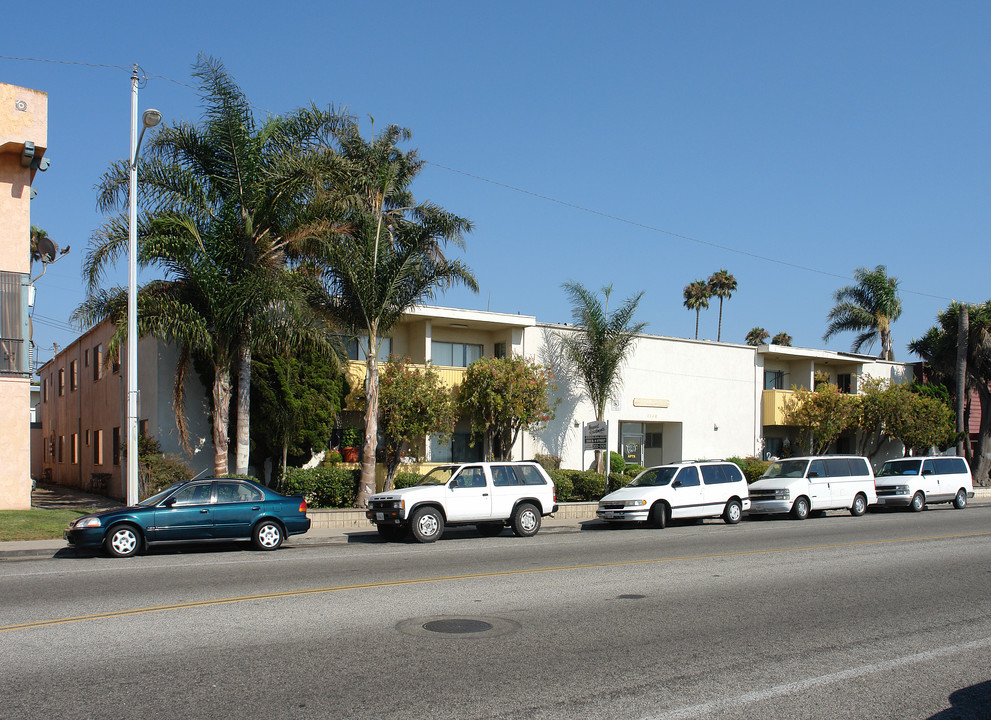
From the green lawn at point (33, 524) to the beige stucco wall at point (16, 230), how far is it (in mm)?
1384

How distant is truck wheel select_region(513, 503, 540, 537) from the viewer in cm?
1855

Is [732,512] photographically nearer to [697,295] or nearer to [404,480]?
[404,480]

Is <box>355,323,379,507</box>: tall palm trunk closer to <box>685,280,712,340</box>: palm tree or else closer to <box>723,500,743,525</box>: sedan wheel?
<box>723,500,743,525</box>: sedan wheel

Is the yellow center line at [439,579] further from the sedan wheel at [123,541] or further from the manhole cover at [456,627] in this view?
the sedan wheel at [123,541]

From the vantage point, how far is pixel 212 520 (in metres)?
15.2

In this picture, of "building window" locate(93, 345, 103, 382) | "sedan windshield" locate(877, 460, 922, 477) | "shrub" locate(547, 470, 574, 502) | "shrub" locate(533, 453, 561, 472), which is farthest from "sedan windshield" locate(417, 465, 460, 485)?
"sedan windshield" locate(877, 460, 922, 477)

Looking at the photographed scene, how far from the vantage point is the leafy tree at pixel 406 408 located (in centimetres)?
2483

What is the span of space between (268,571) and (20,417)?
480 inches

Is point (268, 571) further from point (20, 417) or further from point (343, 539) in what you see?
point (20, 417)

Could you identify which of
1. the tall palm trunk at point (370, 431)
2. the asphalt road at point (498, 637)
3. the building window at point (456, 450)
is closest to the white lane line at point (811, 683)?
the asphalt road at point (498, 637)

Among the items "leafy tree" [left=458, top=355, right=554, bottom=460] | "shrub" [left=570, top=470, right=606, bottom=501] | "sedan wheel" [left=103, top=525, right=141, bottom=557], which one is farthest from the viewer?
"leafy tree" [left=458, top=355, right=554, bottom=460]

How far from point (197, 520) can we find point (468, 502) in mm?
5538

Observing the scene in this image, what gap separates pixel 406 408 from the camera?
980 inches

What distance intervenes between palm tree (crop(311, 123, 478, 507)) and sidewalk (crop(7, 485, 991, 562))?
958mm
